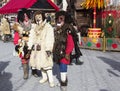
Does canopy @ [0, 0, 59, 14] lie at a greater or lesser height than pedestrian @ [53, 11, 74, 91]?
greater

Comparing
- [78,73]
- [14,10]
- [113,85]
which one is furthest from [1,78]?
[14,10]

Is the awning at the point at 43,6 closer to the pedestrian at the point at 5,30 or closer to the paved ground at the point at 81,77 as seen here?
the pedestrian at the point at 5,30

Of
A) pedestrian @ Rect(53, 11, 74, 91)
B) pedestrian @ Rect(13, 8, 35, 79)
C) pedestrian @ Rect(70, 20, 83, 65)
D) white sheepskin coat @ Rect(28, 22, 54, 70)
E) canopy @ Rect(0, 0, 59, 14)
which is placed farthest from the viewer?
canopy @ Rect(0, 0, 59, 14)

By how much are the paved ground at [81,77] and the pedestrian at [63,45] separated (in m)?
0.49

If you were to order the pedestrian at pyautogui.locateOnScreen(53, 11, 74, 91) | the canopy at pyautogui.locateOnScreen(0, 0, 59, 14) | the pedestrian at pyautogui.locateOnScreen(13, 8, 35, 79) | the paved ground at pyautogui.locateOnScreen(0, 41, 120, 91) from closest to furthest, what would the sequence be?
the pedestrian at pyautogui.locateOnScreen(53, 11, 74, 91), the paved ground at pyautogui.locateOnScreen(0, 41, 120, 91), the pedestrian at pyautogui.locateOnScreen(13, 8, 35, 79), the canopy at pyautogui.locateOnScreen(0, 0, 59, 14)

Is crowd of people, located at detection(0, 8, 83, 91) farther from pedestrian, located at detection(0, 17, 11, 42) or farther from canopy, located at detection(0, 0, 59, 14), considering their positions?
pedestrian, located at detection(0, 17, 11, 42)

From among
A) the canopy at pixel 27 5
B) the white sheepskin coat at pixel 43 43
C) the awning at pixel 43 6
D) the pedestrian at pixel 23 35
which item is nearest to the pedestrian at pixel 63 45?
the white sheepskin coat at pixel 43 43

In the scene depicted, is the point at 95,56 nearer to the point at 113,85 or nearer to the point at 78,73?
the point at 78,73

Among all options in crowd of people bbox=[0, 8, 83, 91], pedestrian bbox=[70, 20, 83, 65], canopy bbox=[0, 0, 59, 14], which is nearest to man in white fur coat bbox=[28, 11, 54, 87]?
crowd of people bbox=[0, 8, 83, 91]

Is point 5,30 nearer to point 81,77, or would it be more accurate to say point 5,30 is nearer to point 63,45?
point 81,77

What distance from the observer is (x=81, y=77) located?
27.8 feet

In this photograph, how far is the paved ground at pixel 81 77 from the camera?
730 centimetres

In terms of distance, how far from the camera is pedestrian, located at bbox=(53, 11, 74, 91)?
6.79 metres

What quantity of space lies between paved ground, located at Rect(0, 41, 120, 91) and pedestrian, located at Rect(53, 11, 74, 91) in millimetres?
495
